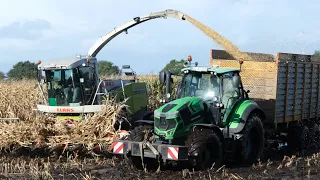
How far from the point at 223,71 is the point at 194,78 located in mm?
590

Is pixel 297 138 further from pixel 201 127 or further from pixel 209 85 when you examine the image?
pixel 201 127

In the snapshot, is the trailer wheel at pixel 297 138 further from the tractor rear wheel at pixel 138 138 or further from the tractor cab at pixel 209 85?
the tractor rear wheel at pixel 138 138

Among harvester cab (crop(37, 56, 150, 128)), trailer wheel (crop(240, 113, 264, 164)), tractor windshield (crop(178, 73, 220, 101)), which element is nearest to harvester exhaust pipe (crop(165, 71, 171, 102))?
tractor windshield (crop(178, 73, 220, 101))

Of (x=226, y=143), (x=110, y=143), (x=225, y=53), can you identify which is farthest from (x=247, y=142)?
(x=225, y=53)

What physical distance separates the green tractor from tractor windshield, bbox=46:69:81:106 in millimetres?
3674

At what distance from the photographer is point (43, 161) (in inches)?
389

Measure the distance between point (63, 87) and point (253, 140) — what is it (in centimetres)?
527

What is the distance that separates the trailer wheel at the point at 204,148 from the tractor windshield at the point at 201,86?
989 mm

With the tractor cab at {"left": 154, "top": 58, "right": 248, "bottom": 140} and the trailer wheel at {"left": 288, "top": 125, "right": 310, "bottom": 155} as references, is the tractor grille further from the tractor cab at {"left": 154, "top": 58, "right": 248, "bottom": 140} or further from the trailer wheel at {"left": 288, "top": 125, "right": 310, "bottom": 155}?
the trailer wheel at {"left": 288, "top": 125, "right": 310, "bottom": 155}

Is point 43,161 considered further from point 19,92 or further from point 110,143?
point 19,92

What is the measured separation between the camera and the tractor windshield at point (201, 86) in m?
9.07

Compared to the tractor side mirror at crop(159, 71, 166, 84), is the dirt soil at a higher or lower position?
lower

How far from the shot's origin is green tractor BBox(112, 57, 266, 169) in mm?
8031

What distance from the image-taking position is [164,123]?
324 inches
